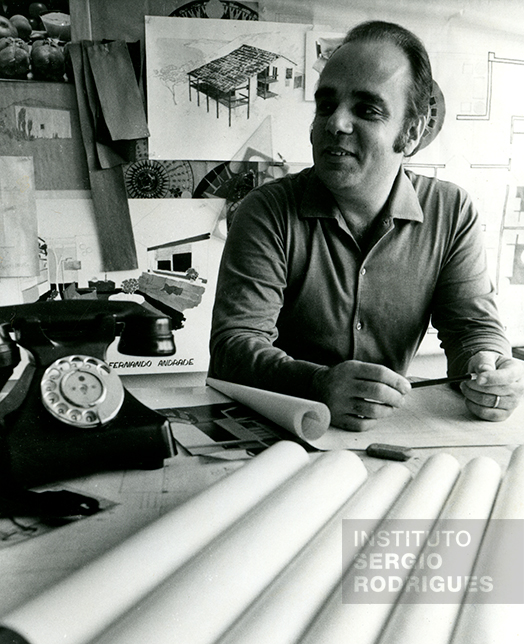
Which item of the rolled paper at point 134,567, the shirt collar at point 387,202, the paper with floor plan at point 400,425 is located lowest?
the paper with floor plan at point 400,425

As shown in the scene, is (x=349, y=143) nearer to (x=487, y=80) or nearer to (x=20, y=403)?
(x=20, y=403)

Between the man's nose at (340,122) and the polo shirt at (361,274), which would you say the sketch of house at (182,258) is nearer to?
the polo shirt at (361,274)

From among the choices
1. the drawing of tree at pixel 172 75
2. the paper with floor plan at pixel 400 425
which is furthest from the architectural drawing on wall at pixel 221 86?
the paper with floor plan at pixel 400 425

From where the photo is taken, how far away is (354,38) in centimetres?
128

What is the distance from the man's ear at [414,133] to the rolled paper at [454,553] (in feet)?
2.88

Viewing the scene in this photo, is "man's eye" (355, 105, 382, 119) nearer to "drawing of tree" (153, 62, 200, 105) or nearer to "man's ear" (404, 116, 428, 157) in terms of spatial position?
"man's ear" (404, 116, 428, 157)

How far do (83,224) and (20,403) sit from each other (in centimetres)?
119

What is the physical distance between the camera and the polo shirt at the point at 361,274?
1246 millimetres

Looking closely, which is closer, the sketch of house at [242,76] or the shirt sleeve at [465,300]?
the shirt sleeve at [465,300]

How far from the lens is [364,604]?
402 millimetres

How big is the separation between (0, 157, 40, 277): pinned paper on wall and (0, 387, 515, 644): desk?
126 cm

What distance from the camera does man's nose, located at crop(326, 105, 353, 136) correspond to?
4.01ft

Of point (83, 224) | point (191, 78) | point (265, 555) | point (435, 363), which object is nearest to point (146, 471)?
point (265, 555)

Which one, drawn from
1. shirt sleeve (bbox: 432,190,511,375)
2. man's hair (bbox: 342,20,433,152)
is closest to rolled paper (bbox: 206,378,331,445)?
shirt sleeve (bbox: 432,190,511,375)
